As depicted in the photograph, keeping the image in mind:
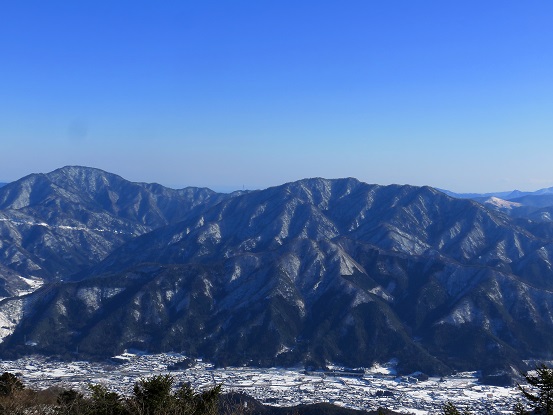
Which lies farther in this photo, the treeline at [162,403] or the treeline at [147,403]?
the treeline at [147,403]

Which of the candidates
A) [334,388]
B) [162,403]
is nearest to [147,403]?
[162,403]

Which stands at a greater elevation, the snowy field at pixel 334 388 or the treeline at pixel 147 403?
the treeline at pixel 147 403

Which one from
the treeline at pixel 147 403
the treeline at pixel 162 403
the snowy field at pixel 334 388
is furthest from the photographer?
the snowy field at pixel 334 388

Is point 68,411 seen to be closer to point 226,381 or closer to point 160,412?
point 160,412

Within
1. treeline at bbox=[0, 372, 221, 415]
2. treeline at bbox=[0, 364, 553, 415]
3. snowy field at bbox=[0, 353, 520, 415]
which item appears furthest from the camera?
snowy field at bbox=[0, 353, 520, 415]

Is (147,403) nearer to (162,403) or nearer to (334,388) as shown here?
(162,403)

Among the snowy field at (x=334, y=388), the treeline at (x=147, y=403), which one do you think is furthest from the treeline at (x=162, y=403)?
the snowy field at (x=334, y=388)

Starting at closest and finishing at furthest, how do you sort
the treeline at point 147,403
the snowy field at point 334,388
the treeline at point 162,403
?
the treeline at point 162,403
the treeline at point 147,403
the snowy field at point 334,388

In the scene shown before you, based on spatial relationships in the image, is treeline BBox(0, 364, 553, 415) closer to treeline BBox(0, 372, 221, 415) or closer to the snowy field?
treeline BBox(0, 372, 221, 415)

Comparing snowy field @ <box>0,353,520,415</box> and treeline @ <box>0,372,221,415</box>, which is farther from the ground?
treeline @ <box>0,372,221,415</box>

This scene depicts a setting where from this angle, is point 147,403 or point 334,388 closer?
point 147,403

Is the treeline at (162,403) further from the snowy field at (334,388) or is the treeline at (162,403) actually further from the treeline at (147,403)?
the snowy field at (334,388)

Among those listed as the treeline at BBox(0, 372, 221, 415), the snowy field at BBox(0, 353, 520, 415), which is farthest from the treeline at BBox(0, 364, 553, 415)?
the snowy field at BBox(0, 353, 520, 415)
